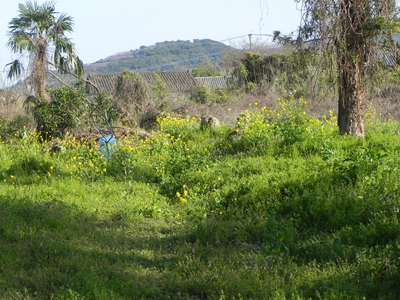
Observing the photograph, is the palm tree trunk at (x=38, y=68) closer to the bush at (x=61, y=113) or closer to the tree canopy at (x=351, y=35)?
the bush at (x=61, y=113)

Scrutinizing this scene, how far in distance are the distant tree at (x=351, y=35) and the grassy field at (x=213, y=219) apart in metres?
0.74

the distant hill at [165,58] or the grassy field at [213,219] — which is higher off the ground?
the distant hill at [165,58]

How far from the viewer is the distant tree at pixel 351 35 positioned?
25.4 ft

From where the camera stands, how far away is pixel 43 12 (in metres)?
19.0

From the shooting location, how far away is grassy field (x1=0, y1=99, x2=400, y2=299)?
3.72m

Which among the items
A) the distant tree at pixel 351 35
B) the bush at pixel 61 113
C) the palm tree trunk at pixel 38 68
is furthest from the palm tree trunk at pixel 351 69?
the palm tree trunk at pixel 38 68

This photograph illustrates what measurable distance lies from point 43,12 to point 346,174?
17080mm

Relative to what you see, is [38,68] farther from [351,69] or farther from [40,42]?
[351,69]

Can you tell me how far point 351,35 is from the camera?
8117mm

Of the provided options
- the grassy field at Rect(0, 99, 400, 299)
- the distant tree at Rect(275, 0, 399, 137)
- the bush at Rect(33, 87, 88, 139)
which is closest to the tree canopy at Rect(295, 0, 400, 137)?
the distant tree at Rect(275, 0, 399, 137)

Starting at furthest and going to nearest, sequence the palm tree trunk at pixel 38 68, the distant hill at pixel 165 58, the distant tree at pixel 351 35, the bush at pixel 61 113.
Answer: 1. the distant hill at pixel 165 58
2. the palm tree trunk at pixel 38 68
3. the bush at pixel 61 113
4. the distant tree at pixel 351 35

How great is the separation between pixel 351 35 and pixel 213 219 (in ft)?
15.4

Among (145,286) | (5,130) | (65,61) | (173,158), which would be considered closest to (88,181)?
(173,158)

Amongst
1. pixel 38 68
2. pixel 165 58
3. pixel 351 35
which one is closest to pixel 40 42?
pixel 38 68
